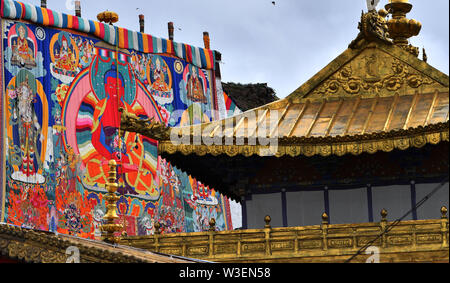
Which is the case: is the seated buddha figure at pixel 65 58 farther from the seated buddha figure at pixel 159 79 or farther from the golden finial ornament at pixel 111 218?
the golden finial ornament at pixel 111 218

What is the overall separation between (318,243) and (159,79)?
28716 mm

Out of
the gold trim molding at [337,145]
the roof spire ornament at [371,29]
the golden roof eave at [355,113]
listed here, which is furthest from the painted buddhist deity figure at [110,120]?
the gold trim molding at [337,145]

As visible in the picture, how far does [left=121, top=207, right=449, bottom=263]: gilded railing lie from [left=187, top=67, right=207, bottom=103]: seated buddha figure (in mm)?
28427

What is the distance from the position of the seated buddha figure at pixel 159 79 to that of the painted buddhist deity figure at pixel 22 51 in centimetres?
766

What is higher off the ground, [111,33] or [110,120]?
[111,33]

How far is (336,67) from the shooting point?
1055 inches

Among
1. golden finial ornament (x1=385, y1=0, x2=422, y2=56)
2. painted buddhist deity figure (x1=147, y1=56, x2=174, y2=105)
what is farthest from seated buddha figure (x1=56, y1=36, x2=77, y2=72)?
golden finial ornament (x1=385, y1=0, x2=422, y2=56)

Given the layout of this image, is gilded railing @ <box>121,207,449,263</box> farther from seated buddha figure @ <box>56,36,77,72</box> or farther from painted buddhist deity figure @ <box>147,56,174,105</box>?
painted buddhist deity figure @ <box>147,56,174,105</box>

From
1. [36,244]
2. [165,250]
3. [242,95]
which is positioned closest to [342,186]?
[165,250]

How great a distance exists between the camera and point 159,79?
170 ft

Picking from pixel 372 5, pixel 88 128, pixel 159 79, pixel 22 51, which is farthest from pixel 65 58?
pixel 372 5

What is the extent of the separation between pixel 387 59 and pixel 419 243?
4.92m

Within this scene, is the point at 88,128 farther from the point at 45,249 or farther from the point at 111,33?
the point at 45,249

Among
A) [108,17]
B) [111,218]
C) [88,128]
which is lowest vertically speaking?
[111,218]
